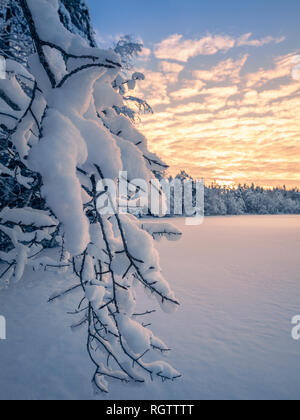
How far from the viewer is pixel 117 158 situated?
2.72ft

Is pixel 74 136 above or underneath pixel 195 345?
above

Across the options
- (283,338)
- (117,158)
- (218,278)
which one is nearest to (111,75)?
(117,158)

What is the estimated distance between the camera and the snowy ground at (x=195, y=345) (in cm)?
270

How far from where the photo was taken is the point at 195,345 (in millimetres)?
3521

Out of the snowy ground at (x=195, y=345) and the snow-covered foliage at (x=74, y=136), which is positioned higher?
the snow-covered foliage at (x=74, y=136)

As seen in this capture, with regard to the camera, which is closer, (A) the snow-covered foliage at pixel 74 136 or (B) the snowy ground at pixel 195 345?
(A) the snow-covered foliage at pixel 74 136

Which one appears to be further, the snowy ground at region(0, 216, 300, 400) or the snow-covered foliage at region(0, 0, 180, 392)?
the snowy ground at region(0, 216, 300, 400)

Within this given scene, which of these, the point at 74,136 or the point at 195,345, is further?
Result: the point at 195,345

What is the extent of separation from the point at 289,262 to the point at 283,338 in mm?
6179

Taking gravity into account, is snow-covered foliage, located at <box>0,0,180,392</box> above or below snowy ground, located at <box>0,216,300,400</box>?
above

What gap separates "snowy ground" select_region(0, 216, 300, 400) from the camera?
8.86ft
